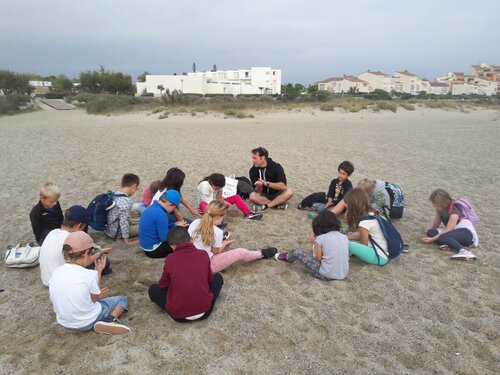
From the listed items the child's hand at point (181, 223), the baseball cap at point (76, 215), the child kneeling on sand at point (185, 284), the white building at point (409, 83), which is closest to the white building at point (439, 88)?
the white building at point (409, 83)

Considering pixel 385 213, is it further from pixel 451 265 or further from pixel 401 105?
pixel 401 105

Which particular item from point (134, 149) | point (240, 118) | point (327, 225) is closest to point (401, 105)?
point (240, 118)


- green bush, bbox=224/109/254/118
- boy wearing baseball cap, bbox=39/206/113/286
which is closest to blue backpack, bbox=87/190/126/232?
boy wearing baseball cap, bbox=39/206/113/286

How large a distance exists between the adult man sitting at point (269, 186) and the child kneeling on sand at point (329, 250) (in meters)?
2.25

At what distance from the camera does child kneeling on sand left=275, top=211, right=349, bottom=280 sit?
148 inches

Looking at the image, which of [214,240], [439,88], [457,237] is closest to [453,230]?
[457,237]

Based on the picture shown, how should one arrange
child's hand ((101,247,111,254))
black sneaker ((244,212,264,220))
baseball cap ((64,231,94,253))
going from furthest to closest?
black sneaker ((244,212,264,220))
child's hand ((101,247,111,254))
baseball cap ((64,231,94,253))

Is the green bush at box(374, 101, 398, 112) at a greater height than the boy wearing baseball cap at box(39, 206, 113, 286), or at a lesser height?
greater

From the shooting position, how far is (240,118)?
24.4 m

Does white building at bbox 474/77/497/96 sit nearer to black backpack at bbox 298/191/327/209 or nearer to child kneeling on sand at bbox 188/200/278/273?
black backpack at bbox 298/191/327/209

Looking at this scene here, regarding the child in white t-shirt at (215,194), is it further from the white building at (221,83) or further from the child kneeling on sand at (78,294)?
the white building at (221,83)

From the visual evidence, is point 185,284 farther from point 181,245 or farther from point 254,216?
point 254,216

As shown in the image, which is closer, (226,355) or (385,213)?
(226,355)

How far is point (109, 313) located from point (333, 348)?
1884mm
